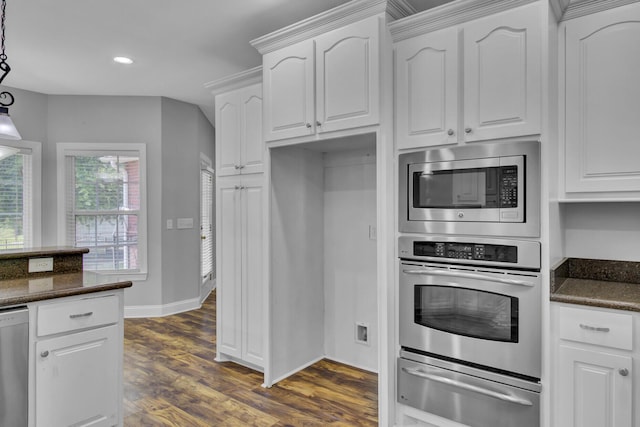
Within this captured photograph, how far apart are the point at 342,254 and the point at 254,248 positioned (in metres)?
0.73

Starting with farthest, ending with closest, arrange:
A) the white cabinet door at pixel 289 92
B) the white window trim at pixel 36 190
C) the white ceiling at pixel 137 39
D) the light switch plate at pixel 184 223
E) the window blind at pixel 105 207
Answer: the light switch plate at pixel 184 223, the window blind at pixel 105 207, the white window trim at pixel 36 190, the white ceiling at pixel 137 39, the white cabinet door at pixel 289 92

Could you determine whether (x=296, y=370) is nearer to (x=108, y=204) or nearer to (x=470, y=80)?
(x=470, y=80)

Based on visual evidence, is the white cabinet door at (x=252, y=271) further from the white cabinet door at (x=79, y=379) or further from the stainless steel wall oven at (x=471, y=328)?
the stainless steel wall oven at (x=471, y=328)

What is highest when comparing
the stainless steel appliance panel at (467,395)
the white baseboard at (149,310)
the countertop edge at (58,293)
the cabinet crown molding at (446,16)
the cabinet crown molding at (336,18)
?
the cabinet crown molding at (336,18)

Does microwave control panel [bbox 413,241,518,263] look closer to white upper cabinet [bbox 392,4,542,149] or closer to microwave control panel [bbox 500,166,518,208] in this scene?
microwave control panel [bbox 500,166,518,208]

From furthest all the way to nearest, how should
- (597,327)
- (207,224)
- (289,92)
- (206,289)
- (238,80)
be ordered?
1. (207,224)
2. (206,289)
3. (238,80)
4. (289,92)
5. (597,327)

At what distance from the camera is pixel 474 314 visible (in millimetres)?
2086

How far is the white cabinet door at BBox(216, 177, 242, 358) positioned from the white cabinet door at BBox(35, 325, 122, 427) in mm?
1130

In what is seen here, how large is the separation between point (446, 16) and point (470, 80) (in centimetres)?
38

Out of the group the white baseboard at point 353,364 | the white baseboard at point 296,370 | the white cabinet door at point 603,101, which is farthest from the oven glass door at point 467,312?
the white baseboard at point 296,370

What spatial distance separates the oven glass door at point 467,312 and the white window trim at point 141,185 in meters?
3.73

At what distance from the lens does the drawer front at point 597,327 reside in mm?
1744

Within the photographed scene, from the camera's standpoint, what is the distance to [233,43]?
3318mm

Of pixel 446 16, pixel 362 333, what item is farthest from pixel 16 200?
pixel 446 16
